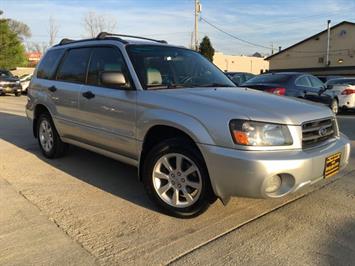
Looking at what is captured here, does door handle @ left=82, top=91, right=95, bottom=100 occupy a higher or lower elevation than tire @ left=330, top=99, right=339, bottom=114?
higher

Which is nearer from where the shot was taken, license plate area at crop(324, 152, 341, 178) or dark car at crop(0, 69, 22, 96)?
license plate area at crop(324, 152, 341, 178)

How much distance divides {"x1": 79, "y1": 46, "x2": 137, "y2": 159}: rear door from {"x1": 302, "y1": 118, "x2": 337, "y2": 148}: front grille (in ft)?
5.86

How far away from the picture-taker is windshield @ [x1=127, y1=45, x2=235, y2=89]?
4754 mm

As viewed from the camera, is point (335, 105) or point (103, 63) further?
point (335, 105)

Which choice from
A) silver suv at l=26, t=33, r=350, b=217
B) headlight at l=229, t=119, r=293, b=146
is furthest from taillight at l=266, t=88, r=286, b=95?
headlight at l=229, t=119, r=293, b=146

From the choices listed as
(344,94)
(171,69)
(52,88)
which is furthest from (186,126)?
(344,94)

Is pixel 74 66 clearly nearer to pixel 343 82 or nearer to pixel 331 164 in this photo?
pixel 331 164

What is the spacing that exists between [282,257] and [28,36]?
242 feet

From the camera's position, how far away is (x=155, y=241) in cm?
373

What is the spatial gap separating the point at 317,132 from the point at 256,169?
94 centimetres

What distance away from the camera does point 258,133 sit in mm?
3715

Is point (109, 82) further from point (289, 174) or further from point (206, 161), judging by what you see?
point (289, 174)

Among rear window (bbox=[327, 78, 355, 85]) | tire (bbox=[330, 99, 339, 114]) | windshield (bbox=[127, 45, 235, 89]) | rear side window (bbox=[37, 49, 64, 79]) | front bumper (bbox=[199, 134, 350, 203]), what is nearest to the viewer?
front bumper (bbox=[199, 134, 350, 203])

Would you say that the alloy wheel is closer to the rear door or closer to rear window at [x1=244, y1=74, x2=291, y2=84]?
the rear door
